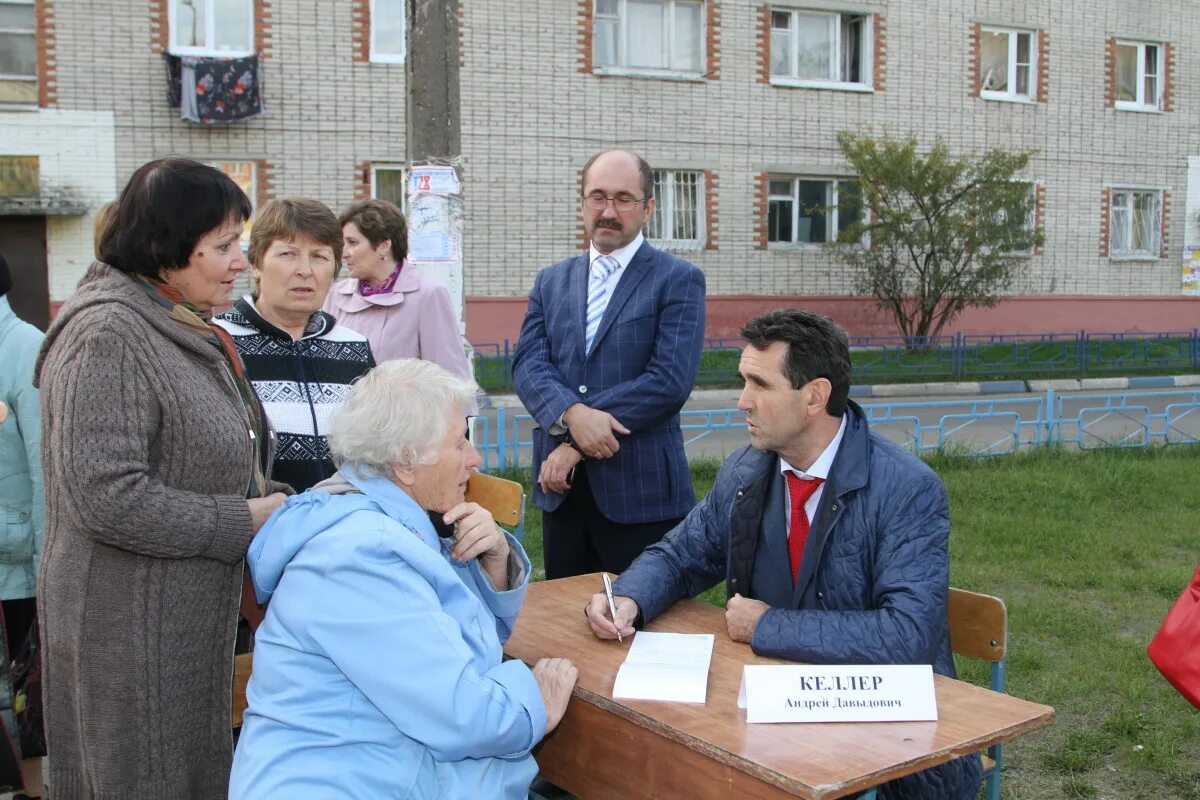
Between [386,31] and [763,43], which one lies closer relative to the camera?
[386,31]

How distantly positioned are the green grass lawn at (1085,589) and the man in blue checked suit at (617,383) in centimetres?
153

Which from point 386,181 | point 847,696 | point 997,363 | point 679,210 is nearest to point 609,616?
point 847,696

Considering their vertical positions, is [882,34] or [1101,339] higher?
[882,34]

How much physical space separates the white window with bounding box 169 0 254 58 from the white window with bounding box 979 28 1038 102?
1278cm

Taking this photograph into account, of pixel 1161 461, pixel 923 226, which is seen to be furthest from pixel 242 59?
pixel 1161 461

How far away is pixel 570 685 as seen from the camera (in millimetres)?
2426

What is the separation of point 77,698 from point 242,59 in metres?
15.5

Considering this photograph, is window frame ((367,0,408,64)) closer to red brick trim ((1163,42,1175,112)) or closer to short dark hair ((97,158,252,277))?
red brick trim ((1163,42,1175,112))

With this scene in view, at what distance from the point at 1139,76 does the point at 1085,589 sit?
19733 mm

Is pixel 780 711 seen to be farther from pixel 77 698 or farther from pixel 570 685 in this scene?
pixel 77 698

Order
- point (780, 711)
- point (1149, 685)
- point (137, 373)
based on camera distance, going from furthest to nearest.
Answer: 1. point (1149, 685)
2. point (137, 373)
3. point (780, 711)

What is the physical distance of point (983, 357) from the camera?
699 inches

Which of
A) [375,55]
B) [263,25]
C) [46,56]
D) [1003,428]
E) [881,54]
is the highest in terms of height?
[881,54]

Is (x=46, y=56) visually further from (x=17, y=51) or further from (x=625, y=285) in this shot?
(x=625, y=285)
